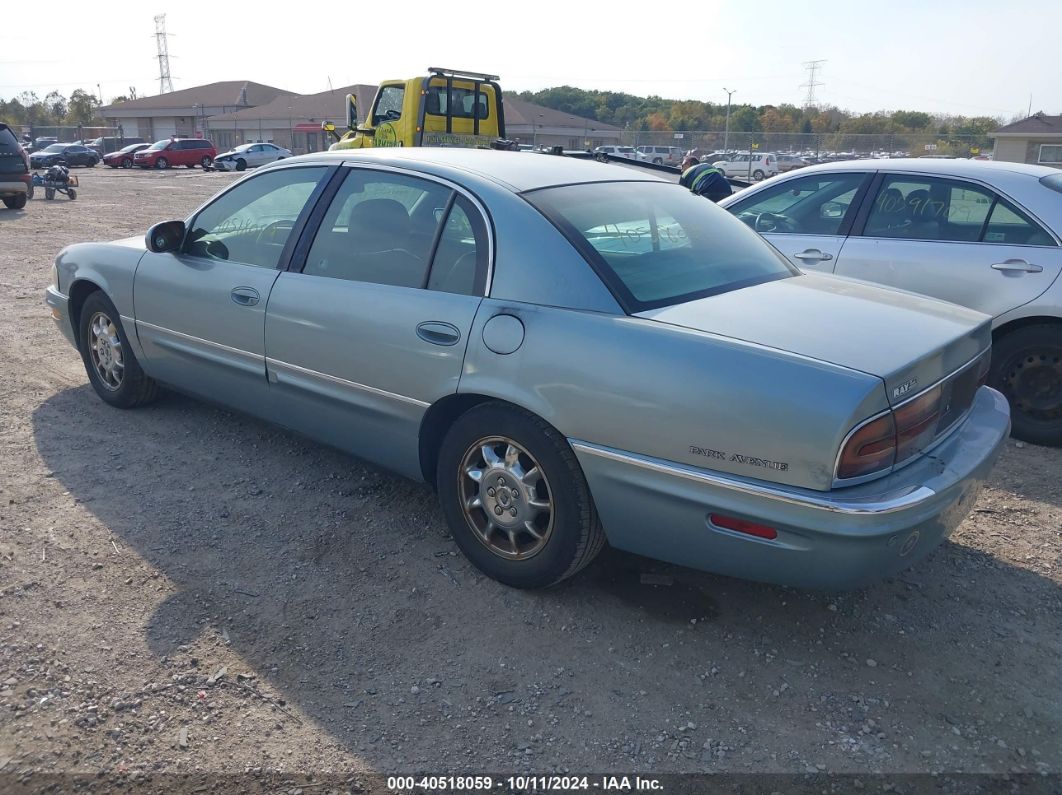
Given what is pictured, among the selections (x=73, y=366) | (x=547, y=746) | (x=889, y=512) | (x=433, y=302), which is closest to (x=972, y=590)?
(x=889, y=512)

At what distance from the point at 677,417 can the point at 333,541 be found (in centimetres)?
179

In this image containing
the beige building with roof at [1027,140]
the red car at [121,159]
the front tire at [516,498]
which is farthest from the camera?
the red car at [121,159]

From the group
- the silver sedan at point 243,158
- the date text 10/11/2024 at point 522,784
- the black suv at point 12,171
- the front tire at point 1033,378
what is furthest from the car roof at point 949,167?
the silver sedan at point 243,158

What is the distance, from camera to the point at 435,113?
15.4m

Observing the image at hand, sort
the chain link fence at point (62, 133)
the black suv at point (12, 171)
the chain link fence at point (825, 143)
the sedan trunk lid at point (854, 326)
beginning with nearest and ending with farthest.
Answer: the sedan trunk lid at point (854, 326) < the black suv at point (12, 171) < the chain link fence at point (825, 143) < the chain link fence at point (62, 133)

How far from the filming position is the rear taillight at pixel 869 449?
2600mm

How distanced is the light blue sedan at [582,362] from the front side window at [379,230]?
1 centimetres

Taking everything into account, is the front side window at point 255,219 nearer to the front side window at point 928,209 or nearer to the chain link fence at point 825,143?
the front side window at point 928,209

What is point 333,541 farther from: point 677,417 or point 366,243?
point 677,417

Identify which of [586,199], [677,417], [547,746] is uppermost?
[586,199]

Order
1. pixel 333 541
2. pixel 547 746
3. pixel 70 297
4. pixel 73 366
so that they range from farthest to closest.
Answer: pixel 73 366 → pixel 70 297 → pixel 333 541 → pixel 547 746

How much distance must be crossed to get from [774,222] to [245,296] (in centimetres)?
356

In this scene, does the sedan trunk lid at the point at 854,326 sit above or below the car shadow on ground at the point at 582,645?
above

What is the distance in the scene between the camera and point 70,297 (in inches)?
211
